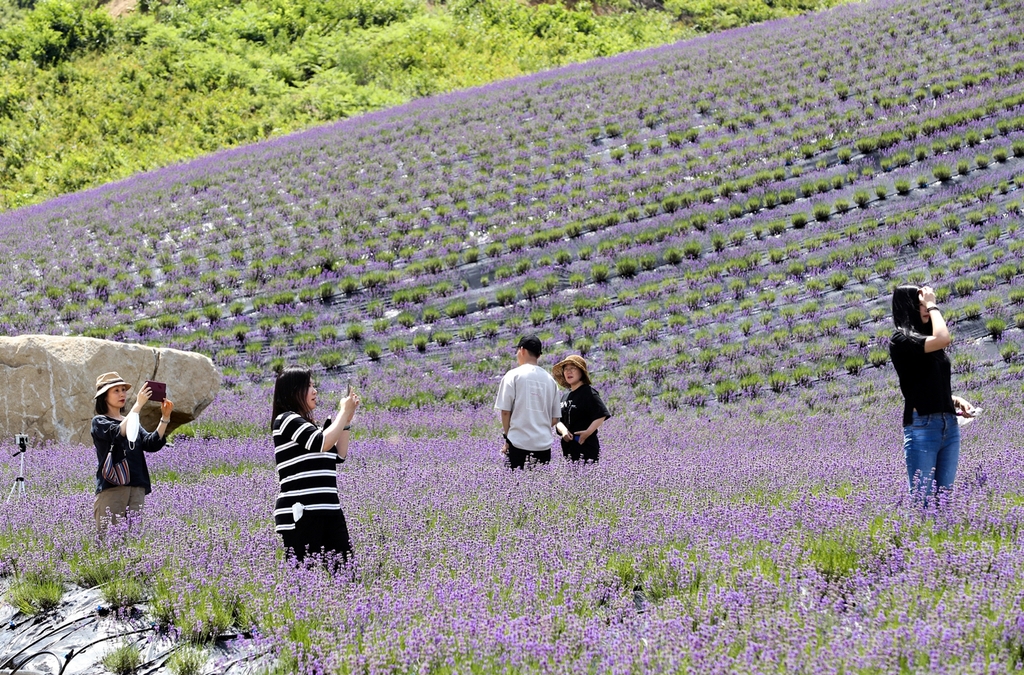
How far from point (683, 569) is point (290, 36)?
1622 inches

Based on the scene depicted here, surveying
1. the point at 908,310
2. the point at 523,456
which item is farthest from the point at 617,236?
the point at 908,310

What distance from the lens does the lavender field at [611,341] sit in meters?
3.61

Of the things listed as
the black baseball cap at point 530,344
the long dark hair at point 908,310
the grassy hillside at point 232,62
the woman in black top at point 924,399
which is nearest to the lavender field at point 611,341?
the woman in black top at point 924,399

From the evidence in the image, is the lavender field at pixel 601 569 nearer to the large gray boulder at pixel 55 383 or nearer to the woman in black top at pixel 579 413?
the woman in black top at pixel 579 413

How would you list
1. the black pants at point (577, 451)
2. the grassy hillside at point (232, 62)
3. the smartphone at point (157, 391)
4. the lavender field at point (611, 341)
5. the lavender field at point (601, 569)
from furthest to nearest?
the grassy hillside at point (232, 62) → the black pants at point (577, 451) → the smartphone at point (157, 391) → the lavender field at point (611, 341) → the lavender field at point (601, 569)

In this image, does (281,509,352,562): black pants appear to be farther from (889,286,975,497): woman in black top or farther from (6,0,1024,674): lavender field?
(889,286,975,497): woman in black top

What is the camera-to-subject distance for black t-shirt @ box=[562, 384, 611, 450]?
6.45 m

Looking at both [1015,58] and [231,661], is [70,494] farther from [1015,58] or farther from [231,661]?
[1015,58]

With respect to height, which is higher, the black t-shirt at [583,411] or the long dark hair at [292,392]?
the long dark hair at [292,392]

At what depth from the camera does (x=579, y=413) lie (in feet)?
21.4

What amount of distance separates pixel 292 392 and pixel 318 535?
2.20 feet

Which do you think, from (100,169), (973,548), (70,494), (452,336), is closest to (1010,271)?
(452,336)

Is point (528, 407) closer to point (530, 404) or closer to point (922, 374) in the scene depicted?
point (530, 404)

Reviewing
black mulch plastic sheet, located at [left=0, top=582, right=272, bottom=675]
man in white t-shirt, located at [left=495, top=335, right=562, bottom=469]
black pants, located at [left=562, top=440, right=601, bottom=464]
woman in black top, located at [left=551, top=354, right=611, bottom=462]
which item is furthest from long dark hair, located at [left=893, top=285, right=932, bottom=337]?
black mulch plastic sheet, located at [left=0, top=582, right=272, bottom=675]
